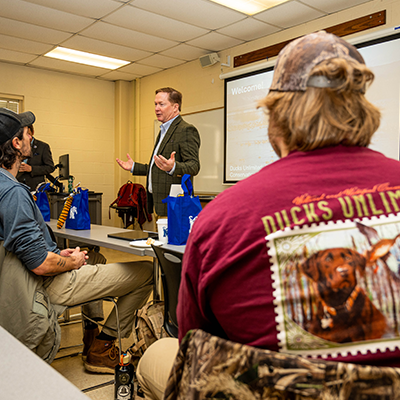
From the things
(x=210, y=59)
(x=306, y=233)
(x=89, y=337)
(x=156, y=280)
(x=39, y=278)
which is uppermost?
(x=210, y=59)

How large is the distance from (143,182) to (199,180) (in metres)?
1.37

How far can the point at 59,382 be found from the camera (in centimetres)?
72

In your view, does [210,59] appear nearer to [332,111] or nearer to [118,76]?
[118,76]

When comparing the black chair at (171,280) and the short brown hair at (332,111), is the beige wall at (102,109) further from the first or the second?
the short brown hair at (332,111)

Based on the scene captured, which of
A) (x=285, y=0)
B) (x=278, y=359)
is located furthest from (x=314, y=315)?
(x=285, y=0)

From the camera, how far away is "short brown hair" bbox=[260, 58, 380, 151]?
0.67 meters

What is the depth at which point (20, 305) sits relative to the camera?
1.76 meters

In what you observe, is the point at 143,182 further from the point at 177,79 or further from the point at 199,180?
the point at 177,79

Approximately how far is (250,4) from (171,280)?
11.0 ft

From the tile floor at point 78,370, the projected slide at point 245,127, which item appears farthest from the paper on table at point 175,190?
the projected slide at point 245,127

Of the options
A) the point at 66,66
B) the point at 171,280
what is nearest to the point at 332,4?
the point at 171,280

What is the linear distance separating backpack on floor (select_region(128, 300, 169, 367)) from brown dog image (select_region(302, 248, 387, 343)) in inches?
59.7

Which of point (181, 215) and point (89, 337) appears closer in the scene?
point (181, 215)

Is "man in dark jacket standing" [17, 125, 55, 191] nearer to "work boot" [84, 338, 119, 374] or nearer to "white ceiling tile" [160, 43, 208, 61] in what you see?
"white ceiling tile" [160, 43, 208, 61]
